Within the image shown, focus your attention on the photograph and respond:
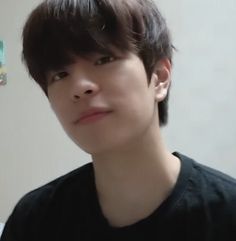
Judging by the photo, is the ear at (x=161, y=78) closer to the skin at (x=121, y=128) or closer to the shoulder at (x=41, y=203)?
the skin at (x=121, y=128)

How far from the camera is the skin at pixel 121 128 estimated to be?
697 millimetres

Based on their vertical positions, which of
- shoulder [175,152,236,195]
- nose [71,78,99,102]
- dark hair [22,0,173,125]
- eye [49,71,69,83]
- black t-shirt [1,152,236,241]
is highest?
dark hair [22,0,173,125]

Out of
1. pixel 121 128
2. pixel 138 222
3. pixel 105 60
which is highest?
pixel 105 60

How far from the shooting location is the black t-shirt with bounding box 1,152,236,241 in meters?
0.74

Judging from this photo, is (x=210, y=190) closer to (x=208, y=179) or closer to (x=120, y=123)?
(x=208, y=179)

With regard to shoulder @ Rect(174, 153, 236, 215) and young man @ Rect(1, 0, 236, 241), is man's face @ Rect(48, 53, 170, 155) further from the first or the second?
shoulder @ Rect(174, 153, 236, 215)

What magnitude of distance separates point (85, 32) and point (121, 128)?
7.0 inches

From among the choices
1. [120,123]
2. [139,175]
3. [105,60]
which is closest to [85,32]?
[105,60]

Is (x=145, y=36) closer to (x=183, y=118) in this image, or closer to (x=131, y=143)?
(x=131, y=143)

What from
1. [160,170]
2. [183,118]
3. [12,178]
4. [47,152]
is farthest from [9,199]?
[160,170]

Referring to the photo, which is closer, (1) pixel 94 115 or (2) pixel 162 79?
(1) pixel 94 115

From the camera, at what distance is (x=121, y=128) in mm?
708

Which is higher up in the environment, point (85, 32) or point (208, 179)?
point (85, 32)

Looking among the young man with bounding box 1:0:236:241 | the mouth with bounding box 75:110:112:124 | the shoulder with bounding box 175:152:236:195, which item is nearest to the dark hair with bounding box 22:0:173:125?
the young man with bounding box 1:0:236:241
